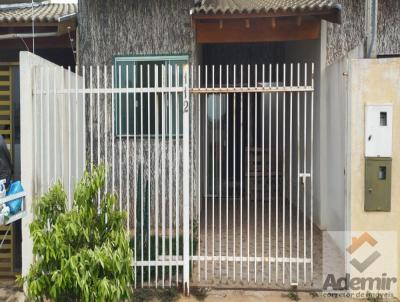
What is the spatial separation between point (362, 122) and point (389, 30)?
3.33 m

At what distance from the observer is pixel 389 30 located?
691cm

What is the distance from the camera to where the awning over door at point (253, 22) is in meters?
6.44

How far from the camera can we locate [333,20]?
648cm

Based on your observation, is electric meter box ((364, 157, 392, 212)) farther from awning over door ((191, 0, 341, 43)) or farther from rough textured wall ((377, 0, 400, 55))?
rough textured wall ((377, 0, 400, 55))

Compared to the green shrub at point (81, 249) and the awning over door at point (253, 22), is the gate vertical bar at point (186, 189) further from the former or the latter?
the awning over door at point (253, 22)

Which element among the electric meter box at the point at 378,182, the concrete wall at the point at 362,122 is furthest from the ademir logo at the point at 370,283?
the electric meter box at the point at 378,182

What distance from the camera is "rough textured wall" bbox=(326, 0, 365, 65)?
7.00 metres

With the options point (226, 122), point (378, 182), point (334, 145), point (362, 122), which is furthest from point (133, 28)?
point (378, 182)

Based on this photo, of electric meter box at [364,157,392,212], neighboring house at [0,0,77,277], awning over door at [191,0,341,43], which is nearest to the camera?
electric meter box at [364,157,392,212]

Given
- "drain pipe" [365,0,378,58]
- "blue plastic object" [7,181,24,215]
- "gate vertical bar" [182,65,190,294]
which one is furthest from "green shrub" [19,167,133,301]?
"drain pipe" [365,0,378,58]

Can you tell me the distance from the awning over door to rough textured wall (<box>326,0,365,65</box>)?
0.30m

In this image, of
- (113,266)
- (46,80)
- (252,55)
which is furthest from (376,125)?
(252,55)

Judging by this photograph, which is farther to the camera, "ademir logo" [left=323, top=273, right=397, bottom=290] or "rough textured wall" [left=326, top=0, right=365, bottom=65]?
"rough textured wall" [left=326, top=0, right=365, bottom=65]

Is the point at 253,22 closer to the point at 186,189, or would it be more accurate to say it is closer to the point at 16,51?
the point at 186,189
